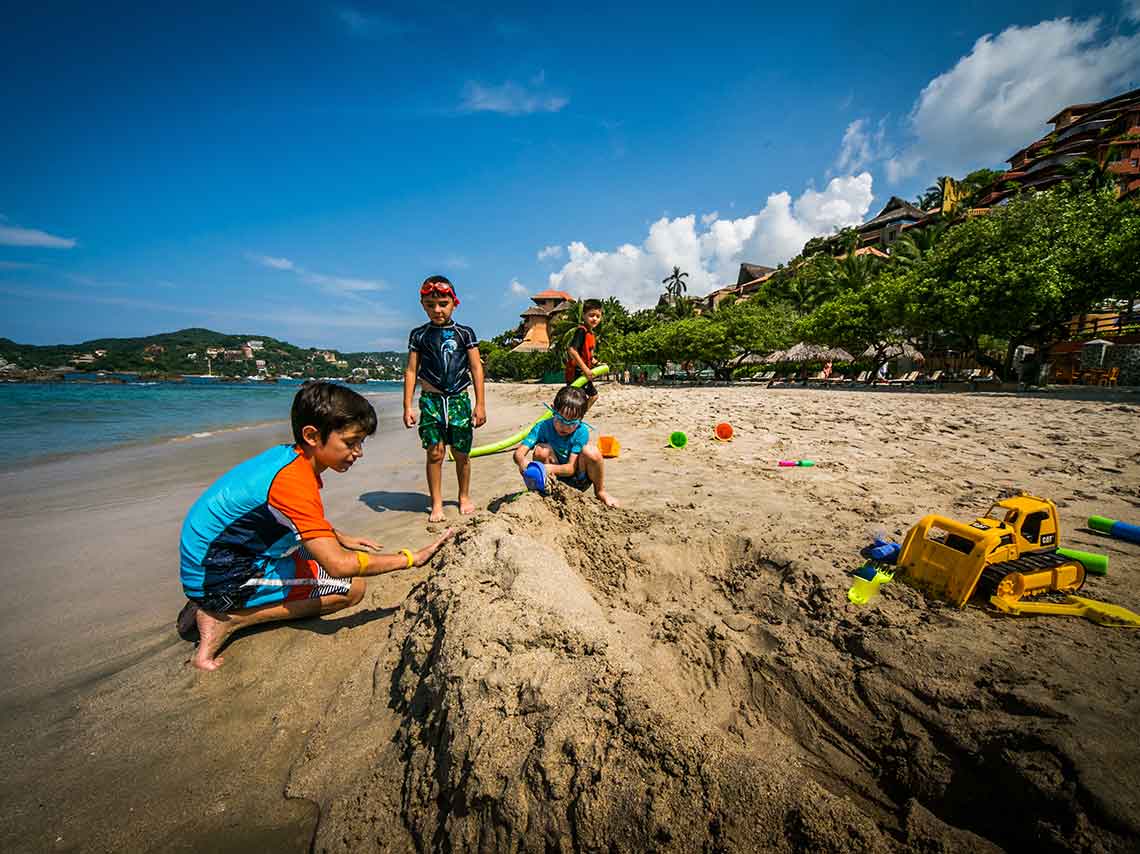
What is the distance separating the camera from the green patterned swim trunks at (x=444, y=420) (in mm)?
4102

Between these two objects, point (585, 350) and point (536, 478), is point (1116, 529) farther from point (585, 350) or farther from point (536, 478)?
point (585, 350)

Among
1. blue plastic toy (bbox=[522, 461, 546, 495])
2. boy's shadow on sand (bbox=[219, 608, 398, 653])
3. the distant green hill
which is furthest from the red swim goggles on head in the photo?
the distant green hill

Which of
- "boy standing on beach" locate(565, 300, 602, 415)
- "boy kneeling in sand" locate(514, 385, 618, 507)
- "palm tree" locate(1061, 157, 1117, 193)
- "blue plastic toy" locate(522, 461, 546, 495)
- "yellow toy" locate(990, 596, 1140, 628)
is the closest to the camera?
"yellow toy" locate(990, 596, 1140, 628)

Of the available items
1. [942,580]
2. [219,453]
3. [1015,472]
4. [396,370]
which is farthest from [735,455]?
[396,370]

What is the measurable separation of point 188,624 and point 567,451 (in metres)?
2.66

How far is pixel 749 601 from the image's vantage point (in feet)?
7.80

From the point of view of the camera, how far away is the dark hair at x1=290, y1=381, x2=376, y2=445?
2133mm

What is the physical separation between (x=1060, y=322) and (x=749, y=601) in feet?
70.3

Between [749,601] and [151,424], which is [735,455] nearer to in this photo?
[749,601]

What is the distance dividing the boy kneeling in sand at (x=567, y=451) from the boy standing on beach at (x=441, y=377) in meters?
0.55

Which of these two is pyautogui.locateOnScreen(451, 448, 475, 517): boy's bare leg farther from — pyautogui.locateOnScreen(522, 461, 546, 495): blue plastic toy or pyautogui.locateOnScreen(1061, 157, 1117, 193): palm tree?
pyautogui.locateOnScreen(1061, 157, 1117, 193): palm tree

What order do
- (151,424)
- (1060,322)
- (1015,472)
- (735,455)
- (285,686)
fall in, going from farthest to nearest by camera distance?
(1060,322) → (151,424) → (735,455) → (1015,472) → (285,686)

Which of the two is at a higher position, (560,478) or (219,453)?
(560,478)

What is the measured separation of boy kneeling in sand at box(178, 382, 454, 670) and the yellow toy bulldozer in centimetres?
267
